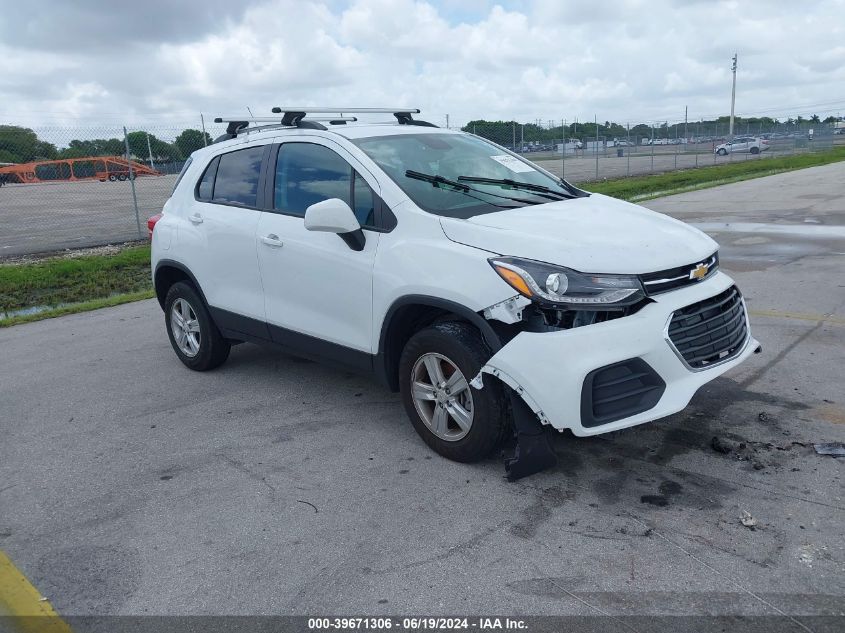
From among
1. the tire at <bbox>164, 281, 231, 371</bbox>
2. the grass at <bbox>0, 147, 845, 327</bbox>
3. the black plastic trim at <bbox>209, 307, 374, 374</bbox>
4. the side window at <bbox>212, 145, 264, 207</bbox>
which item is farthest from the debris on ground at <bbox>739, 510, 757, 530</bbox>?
the grass at <bbox>0, 147, 845, 327</bbox>

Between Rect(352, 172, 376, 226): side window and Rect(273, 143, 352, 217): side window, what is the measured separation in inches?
2.6

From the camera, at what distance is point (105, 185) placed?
108 ft

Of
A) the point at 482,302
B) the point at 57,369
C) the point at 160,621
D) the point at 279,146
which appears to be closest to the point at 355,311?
the point at 482,302

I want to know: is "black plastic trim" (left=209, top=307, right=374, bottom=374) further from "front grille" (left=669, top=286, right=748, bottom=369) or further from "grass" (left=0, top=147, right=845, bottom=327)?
"grass" (left=0, top=147, right=845, bottom=327)

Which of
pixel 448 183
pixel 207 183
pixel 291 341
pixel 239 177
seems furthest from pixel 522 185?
pixel 207 183

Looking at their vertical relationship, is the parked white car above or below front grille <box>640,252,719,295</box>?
below

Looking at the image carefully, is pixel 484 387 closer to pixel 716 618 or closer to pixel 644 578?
pixel 644 578

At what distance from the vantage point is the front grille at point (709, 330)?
3969mm

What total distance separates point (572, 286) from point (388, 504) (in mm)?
1431

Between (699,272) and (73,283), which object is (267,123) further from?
(73,283)

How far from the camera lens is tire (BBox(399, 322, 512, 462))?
4.07 meters

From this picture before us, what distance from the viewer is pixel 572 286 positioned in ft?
12.4

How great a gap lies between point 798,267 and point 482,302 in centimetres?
683

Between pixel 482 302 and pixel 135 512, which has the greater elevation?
pixel 482 302
